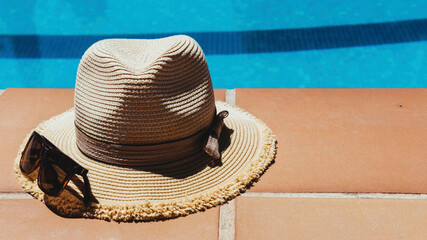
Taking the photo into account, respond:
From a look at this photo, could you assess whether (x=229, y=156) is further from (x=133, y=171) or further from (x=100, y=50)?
(x=100, y=50)

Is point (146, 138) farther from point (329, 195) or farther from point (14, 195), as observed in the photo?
point (329, 195)

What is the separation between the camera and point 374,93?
2.45m

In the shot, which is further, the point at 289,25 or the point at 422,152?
the point at 289,25

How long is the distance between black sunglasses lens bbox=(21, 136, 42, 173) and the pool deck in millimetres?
158

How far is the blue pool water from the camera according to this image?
3314mm

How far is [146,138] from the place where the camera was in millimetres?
1646

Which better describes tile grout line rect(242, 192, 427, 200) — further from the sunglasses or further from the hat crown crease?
the sunglasses

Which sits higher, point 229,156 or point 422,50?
point 229,156

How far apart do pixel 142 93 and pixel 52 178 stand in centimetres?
41

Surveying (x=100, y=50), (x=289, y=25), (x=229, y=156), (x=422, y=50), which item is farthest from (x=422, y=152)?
(x=289, y=25)

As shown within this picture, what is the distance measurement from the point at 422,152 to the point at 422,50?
175 cm

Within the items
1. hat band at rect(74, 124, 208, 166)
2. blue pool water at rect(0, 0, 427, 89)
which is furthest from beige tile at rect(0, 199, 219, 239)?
blue pool water at rect(0, 0, 427, 89)

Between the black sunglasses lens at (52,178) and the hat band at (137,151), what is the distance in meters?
0.17

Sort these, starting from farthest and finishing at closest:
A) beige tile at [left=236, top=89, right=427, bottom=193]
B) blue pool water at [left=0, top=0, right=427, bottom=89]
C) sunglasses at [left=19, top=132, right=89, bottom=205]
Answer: blue pool water at [left=0, top=0, right=427, bottom=89]
beige tile at [left=236, top=89, right=427, bottom=193]
sunglasses at [left=19, top=132, right=89, bottom=205]
